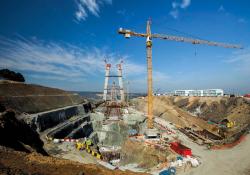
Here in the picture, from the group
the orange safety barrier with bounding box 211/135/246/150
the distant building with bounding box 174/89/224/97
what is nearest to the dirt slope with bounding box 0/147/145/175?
the orange safety barrier with bounding box 211/135/246/150

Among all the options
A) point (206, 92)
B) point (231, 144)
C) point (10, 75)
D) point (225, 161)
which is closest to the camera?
point (225, 161)

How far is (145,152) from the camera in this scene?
119 feet

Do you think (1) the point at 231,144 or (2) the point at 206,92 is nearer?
(1) the point at 231,144

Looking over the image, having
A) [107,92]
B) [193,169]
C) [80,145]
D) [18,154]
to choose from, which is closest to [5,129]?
[18,154]

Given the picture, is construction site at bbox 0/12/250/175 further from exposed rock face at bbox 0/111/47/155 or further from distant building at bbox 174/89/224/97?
distant building at bbox 174/89/224/97

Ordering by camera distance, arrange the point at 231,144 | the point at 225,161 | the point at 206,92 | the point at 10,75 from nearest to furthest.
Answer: the point at 225,161
the point at 231,144
the point at 10,75
the point at 206,92

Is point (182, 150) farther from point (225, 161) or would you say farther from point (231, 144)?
point (231, 144)

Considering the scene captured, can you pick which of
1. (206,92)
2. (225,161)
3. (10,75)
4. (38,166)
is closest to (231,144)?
(225,161)

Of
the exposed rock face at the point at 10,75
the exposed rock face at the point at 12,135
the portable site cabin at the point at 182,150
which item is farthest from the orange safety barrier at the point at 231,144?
the exposed rock face at the point at 10,75

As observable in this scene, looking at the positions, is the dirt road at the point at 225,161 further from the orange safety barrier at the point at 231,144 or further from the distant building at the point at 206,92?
the distant building at the point at 206,92

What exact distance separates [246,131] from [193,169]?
53.6 ft

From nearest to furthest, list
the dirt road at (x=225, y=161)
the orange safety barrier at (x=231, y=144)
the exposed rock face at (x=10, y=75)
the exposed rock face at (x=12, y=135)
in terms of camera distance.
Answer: the exposed rock face at (x=12, y=135), the dirt road at (x=225, y=161), the orange safety barrier at (x=231, y=144), the exposed rock face at (x=10, y=75)

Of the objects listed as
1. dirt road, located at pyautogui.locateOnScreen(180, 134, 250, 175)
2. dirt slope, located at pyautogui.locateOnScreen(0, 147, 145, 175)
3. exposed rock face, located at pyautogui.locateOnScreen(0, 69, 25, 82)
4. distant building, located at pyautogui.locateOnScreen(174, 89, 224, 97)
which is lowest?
dirt road, located at pyautogui.locateOnScreen(180, 134, 250, 175)

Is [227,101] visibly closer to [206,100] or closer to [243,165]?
[206,100]
